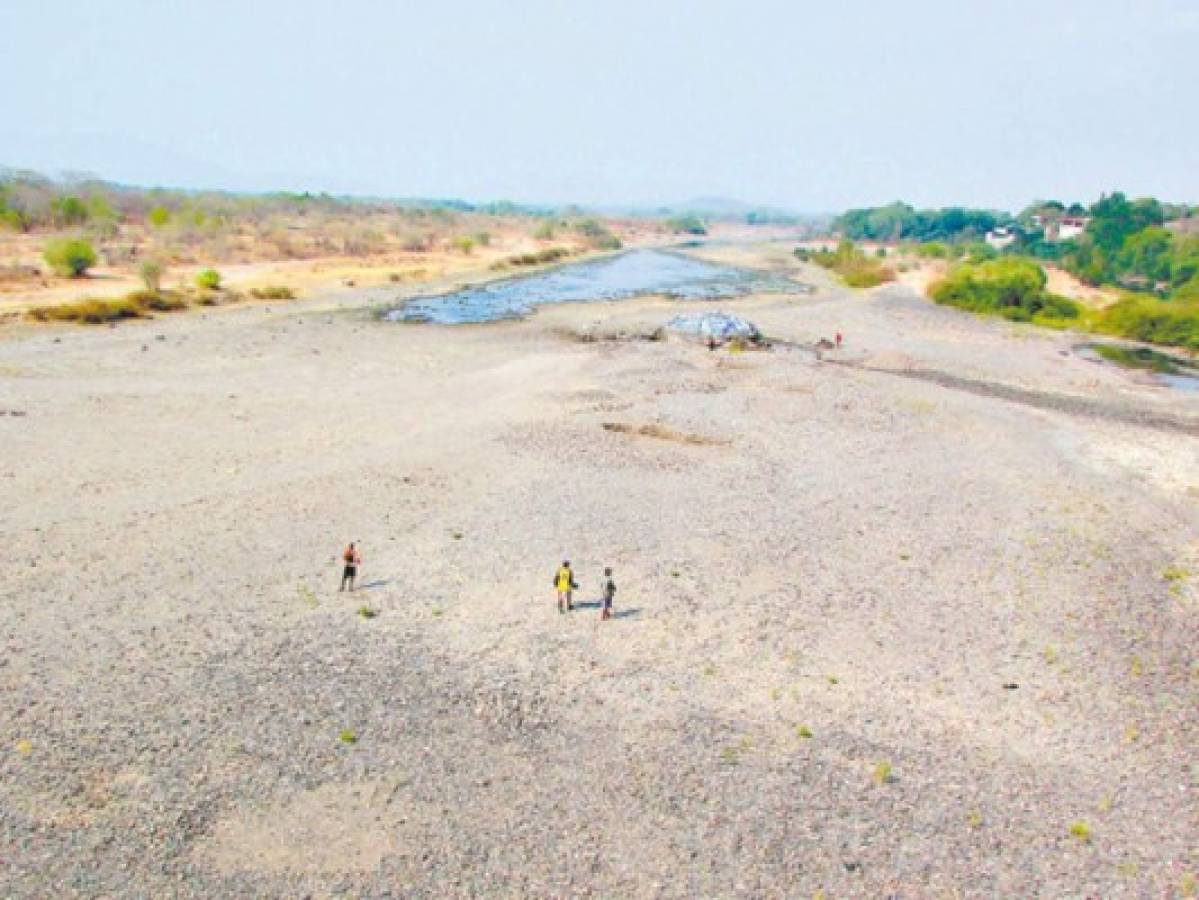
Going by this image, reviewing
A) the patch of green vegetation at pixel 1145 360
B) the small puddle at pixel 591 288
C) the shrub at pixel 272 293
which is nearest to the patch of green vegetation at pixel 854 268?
the small puddle at pixel 591 288

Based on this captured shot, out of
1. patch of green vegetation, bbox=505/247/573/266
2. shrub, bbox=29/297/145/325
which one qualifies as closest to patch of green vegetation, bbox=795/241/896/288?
patch of green vegetation, bbox=505/247/573/266

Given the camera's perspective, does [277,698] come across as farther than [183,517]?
No

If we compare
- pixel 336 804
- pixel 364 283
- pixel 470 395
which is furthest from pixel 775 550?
pixel 364 283

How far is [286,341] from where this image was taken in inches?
2127

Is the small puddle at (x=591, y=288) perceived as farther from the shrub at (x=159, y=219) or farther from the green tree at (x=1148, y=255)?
the shrub at (x=159, y=219)

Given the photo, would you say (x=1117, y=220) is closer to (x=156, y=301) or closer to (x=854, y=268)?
(x=854, y=268)

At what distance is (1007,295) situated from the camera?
271 feet

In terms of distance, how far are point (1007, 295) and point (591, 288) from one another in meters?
43.2

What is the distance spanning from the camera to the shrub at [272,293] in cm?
7138

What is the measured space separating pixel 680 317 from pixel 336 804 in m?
51.5

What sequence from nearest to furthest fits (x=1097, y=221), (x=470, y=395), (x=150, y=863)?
(x=150, y=863)
(x=470, y=395)
(x=1097, y=221)

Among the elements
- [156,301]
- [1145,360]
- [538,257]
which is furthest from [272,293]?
[1145,360]

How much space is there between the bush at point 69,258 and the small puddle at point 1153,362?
78580mm

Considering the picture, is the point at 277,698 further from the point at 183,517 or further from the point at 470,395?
the point at 470,395
